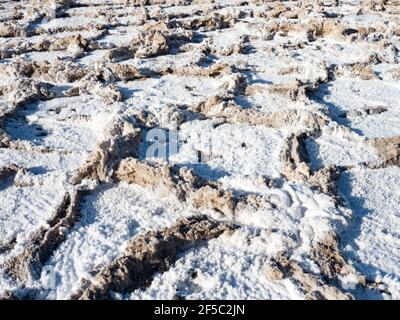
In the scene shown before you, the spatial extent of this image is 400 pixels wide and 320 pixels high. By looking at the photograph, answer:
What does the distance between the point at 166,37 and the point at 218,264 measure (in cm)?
745

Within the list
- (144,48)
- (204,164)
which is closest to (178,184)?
(204,164)

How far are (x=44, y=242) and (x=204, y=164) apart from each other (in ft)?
7.82

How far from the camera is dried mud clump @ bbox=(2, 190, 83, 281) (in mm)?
5520

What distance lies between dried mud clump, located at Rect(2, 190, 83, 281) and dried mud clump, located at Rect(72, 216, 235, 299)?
2.21 feet

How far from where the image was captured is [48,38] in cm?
1263

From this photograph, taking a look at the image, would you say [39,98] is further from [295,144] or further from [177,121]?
[295,144]

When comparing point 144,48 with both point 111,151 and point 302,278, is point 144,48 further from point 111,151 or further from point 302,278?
point 302,278

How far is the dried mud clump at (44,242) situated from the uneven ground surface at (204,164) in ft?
0.06

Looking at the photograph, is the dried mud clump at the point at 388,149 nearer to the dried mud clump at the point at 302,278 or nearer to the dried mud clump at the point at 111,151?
the dried mud clump at the point at 302,278

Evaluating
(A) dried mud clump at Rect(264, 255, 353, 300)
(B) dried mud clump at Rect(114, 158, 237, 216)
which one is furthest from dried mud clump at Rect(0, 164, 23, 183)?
(A) dried mud clump at Rect(264, 255, 353, 300)

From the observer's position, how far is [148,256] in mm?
5586

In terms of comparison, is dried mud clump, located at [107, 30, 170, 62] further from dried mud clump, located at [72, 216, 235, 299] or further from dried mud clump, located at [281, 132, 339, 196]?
dried mud clump, located at [72, 216, 235, 299]

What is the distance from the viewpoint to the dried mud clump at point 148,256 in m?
5.25
